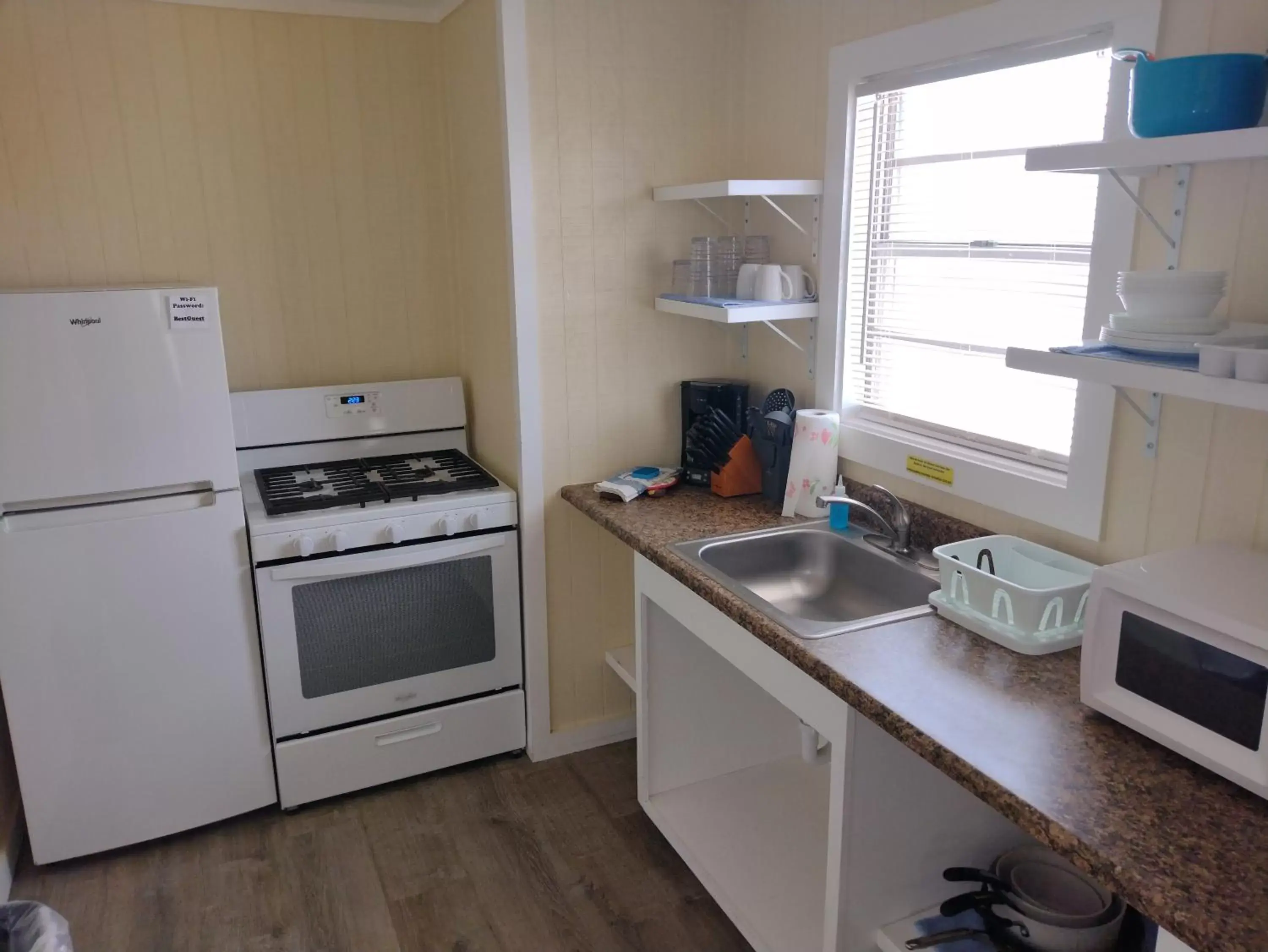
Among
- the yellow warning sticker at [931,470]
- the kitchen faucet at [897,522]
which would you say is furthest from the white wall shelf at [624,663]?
the yellow warning sticker at [931,470]

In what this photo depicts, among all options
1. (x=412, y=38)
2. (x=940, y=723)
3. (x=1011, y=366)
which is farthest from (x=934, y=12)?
(x=412, y=38)

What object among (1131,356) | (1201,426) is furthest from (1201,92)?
(1201,426)

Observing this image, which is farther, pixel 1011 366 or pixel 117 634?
pixel 117 634

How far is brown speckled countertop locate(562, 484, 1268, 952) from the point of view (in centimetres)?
108

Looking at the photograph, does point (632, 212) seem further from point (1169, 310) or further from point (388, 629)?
point (1169, 310)

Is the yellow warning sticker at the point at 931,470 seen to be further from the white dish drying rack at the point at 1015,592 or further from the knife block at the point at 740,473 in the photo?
the knife block at the point at 740,473

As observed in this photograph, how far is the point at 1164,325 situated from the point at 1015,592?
503 millimetres

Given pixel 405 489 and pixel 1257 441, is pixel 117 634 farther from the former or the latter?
pixel 1257 441

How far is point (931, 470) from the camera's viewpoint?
2168mm

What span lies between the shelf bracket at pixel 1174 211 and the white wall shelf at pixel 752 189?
2.83 feet

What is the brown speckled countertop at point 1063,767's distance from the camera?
1.08 m

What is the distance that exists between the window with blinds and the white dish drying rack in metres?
0.23

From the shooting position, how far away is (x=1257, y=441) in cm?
152

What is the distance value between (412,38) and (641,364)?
129cm
